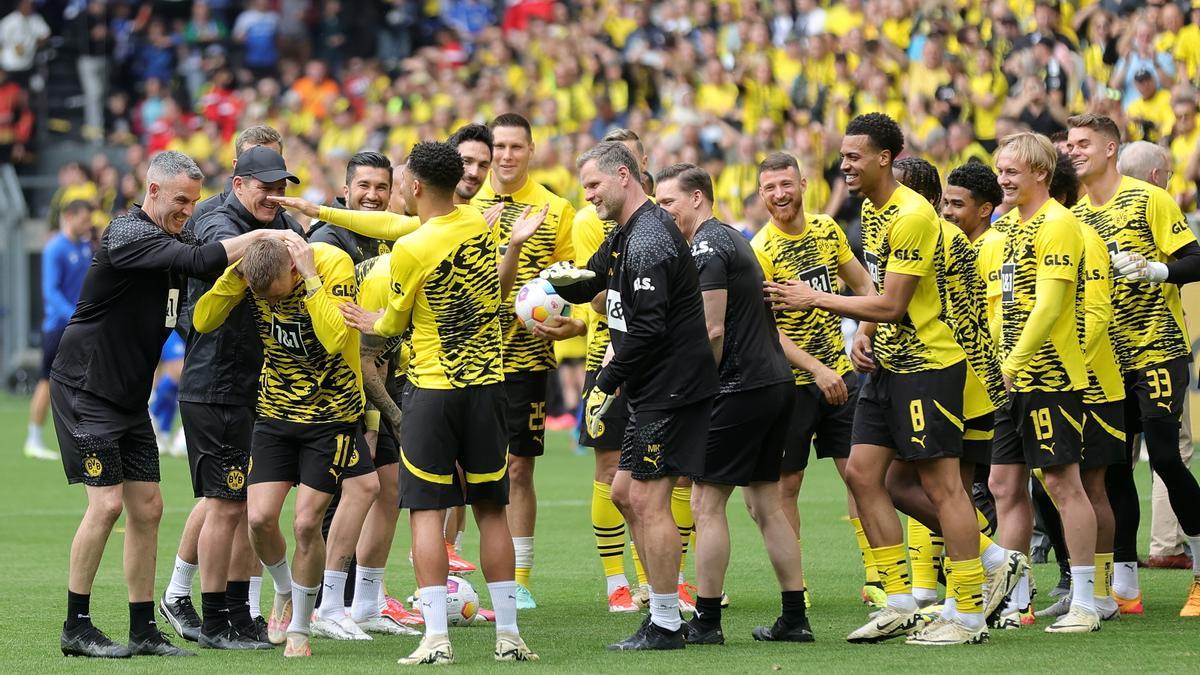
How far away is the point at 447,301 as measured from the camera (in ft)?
24.8

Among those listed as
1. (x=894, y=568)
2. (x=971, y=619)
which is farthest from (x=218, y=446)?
(x=971, y=619)

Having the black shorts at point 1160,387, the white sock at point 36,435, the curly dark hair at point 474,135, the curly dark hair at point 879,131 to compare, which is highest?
the curly dark hair at point 474,135

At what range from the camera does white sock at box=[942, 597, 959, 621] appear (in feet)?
26.1

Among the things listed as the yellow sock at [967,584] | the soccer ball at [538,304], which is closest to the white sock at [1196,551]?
the yellow sock at [967,584]

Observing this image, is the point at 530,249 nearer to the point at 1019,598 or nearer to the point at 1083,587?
the point at 1019,598

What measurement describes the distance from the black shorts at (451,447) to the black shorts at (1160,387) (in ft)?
11.8

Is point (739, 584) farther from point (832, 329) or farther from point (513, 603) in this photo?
point (513, 603)

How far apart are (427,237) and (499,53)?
19411 millimetres

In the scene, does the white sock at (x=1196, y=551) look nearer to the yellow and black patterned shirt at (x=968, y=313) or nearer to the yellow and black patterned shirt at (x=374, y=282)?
the yellow and black patterned shirt at (x=968, y=313)

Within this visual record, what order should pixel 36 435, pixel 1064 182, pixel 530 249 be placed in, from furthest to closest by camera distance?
pixel 36 435, pixel 530 249, pixel 1064 182

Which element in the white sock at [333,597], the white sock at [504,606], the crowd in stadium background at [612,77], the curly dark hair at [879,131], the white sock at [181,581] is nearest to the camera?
the white sock at [504,606]

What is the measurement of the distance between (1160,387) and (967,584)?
193cm

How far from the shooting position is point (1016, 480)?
8875 mm

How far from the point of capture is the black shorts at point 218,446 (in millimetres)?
8070
